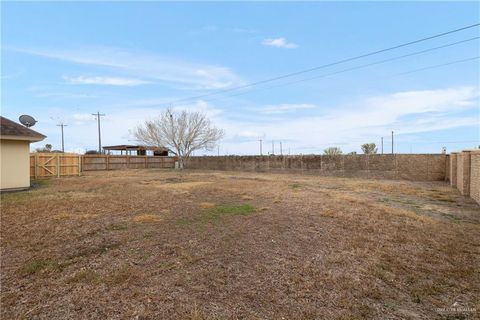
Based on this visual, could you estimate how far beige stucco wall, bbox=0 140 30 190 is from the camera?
11.7 m

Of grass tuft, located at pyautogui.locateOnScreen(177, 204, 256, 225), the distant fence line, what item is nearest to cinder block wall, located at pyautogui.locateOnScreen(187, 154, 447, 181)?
the distant fence line

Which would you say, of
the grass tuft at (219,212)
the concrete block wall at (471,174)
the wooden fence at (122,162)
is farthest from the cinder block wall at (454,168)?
the wooden fence at (122,162)

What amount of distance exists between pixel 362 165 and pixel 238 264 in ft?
55.9

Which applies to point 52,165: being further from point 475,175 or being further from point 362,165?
point 475,175

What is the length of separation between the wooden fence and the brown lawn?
882 inches

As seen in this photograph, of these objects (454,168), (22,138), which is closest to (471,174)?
(454,168)

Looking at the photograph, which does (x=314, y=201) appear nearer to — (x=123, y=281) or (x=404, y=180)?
(x=123, y=281)

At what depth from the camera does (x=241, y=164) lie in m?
27.6

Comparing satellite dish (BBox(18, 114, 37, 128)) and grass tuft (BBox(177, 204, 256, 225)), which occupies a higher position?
satellite dish (BBox(18, 114, 37, 128))

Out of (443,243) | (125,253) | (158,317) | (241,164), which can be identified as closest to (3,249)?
(125,253)

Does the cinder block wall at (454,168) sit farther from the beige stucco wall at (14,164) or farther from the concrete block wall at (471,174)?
the beige stucco wall at (14,164)

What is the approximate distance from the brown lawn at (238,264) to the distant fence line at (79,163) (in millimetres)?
12781

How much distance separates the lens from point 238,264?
3.90 m

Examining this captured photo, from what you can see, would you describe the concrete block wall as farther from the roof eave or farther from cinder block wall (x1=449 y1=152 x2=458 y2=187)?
the roof eave
